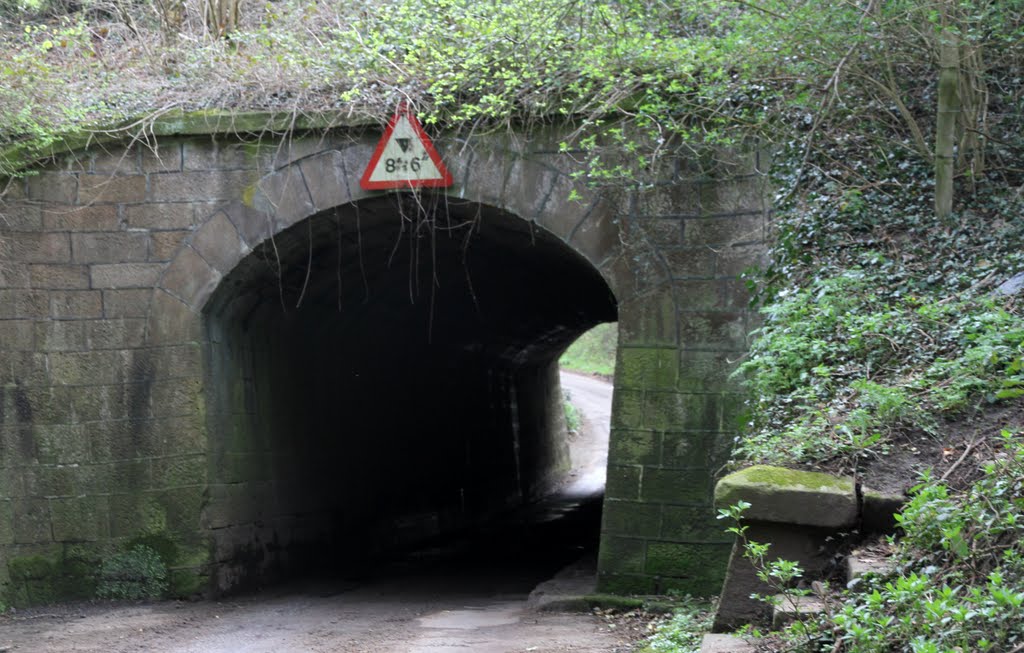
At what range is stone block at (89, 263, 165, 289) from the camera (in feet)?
24.9

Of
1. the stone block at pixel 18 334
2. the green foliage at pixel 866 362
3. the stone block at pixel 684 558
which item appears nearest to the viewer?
the green foliage at pixel 866 362

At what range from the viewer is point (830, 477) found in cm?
448

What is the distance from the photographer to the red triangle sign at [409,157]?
7449 millimetres

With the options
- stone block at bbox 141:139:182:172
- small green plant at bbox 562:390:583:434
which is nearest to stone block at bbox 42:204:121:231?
stone block at bbox 141:139:182:172

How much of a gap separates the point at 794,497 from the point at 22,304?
580cm

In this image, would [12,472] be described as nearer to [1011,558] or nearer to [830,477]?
[830,477]

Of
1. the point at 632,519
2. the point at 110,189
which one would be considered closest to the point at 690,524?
the point at 632,519

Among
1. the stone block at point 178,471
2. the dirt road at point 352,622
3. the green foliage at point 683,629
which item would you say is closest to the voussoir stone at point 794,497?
the green foliage at point 683,629

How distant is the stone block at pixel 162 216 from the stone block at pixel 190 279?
0.70 ft

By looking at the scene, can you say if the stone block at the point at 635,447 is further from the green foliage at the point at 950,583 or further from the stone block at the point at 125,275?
the stone block at the point at 125,275

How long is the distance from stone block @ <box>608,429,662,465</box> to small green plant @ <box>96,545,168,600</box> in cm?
336

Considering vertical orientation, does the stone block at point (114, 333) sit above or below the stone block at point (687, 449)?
above

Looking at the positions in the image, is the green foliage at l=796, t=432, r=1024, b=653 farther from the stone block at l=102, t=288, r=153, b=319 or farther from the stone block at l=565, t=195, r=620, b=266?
the stone block at l=102, t=288, r=153, b=319

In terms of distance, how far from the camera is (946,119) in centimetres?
671
